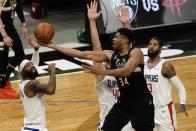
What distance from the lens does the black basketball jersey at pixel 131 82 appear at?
20.4 feet

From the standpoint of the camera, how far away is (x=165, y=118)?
22.0 ft

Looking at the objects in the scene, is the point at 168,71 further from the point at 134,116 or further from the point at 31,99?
the point at 31,99

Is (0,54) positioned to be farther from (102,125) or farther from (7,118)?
(102,125)

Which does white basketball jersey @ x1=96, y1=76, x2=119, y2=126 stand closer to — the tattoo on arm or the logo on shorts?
the tattoo on arm

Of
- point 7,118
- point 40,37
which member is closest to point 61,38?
point 7,118

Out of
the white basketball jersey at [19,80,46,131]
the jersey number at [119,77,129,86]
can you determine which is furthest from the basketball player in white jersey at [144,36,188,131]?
the white basketball jersey at [19,80,46,131]

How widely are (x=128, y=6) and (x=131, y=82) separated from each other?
6795 millimetres

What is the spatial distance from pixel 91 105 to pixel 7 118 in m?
1.42

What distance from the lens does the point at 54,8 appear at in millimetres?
17719

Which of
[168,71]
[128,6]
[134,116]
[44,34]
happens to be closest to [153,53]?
[168,71]

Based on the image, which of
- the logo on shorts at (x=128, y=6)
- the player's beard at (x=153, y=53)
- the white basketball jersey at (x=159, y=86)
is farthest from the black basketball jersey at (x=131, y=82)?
the logo on shorts at (x=128, y=6)

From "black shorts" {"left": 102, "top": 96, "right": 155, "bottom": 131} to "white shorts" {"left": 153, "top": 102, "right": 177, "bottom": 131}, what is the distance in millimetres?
430

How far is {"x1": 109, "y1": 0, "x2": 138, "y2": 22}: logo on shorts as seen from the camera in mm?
12672

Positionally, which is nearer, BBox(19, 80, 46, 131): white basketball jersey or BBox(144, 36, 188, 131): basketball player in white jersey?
BBox(19, 80, 46, 131): white basketball jersey
